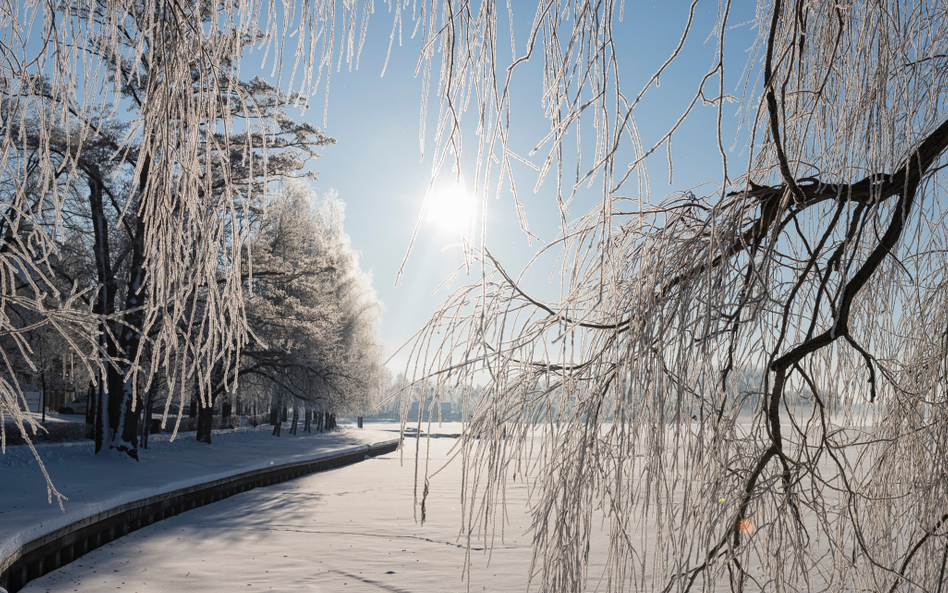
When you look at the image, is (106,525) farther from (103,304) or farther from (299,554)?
(103,304)

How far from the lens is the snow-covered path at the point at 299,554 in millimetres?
6336

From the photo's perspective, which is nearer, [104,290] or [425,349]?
[425,349]

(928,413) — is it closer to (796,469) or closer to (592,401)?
(796,469)

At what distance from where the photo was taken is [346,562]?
7.29m

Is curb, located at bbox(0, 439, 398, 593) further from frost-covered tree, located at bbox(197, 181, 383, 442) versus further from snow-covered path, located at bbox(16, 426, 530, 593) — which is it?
frost-covered tree, located at bbox(197, 181, 383, 442)

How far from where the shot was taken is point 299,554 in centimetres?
755

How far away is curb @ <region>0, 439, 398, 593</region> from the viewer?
5816 millimetres

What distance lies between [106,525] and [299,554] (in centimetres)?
235

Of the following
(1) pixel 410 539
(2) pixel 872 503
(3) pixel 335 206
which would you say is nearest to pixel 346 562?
(1) pixel 410 539

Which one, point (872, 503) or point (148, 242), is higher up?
point (148, 242)

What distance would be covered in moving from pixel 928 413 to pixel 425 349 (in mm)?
1702

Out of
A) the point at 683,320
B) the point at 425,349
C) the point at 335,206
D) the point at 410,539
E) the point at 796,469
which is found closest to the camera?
the point at 683,320

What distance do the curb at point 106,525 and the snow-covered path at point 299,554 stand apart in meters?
0.13

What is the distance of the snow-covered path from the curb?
132 mm
